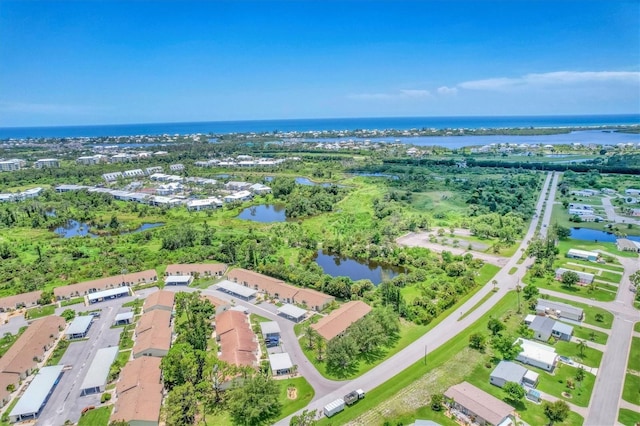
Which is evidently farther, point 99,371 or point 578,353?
point 578,353

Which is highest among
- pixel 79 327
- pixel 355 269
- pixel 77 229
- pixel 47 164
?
pixel 47 164

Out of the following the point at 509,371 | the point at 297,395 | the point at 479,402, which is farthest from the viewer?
the point at 509,371

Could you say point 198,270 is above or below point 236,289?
above

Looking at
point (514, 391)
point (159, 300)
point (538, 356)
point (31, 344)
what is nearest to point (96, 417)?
point (31, 344)

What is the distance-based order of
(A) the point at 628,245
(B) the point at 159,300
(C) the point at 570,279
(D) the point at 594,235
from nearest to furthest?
(B) the point at 159,300
(C) the point at 570,279
(A) the point at 628,245
(D) the point at 594,235

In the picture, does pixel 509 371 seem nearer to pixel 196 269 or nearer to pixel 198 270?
pixel 198 270

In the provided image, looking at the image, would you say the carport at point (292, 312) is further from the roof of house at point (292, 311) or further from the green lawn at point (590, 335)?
the green lawn at point (590, 335)

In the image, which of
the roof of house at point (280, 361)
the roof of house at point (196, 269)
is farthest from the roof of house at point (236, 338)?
the roof of house at point (196, 269)
